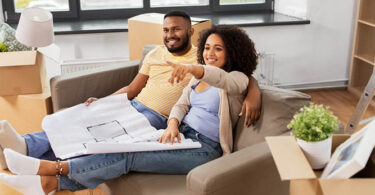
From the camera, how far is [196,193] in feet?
5.37

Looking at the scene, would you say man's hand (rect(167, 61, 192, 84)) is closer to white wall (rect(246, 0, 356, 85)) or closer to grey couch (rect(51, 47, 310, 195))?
grey couch (rect(51, 47, 310, 195))

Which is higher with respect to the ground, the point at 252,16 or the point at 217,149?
the point at 252,16

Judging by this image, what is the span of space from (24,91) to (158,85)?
874 mm

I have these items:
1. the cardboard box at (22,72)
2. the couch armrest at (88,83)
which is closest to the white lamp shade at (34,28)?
the cardboard box at (22,72)

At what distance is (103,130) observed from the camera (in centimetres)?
229

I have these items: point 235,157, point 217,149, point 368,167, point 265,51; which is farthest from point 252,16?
point 368,167

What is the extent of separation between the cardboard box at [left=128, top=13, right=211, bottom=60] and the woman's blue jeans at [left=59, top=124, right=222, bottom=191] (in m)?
1.11

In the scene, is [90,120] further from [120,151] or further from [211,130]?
[211,130]

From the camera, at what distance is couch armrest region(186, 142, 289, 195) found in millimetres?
1626

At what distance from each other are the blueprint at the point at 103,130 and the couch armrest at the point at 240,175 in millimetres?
339

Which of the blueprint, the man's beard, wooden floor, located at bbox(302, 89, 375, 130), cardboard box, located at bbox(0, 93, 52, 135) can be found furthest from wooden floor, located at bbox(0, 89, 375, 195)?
cardboard box, located at bbox(0, 93, 52, 135)

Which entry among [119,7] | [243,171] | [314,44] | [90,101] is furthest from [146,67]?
[314,44]

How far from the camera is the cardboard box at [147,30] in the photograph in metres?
2.95

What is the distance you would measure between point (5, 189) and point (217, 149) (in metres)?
1.26
